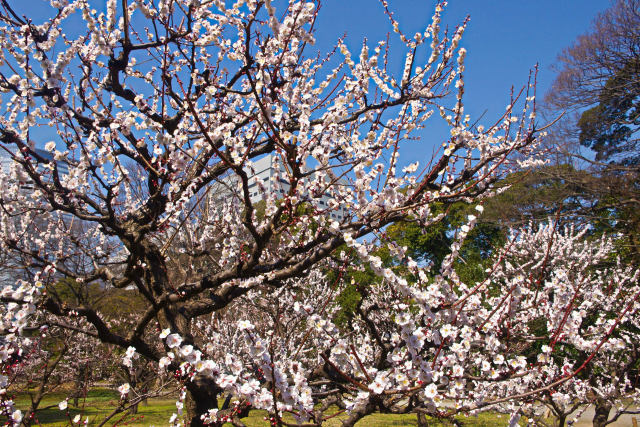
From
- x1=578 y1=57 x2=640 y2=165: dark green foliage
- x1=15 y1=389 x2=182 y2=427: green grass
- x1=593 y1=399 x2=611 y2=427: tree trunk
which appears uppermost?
x1=578 y1=57 x2=640 y2=165: dark green foliage

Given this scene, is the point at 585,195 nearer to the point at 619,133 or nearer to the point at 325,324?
the point at 619,133

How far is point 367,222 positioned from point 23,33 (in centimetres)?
366

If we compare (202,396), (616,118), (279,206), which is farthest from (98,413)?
(616,118)

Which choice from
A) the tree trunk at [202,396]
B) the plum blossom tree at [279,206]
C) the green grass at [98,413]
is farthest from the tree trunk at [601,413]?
the green grass at [98,413]

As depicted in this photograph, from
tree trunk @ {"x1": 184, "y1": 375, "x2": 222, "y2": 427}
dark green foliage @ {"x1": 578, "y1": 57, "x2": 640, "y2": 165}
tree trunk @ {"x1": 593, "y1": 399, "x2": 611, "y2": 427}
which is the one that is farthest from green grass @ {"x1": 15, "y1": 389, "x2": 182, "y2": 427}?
dark green foliage @ {"x1": 578, "y1": 57, "x2": 640, "y2": 165}

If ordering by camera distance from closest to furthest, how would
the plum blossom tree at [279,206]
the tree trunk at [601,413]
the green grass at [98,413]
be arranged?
the plum blossom tree at [279,206]
the tree trunk at [601,413]
the green grass at [98,413]

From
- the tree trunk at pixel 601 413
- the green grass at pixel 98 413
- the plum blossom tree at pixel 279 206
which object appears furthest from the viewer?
the green grass at pixel 98 413

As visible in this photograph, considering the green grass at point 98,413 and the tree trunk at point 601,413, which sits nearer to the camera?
the tree trunk at point 601,413

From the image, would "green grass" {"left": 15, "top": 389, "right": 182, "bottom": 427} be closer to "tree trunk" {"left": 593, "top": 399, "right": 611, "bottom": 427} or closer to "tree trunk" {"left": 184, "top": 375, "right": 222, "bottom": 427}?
"tree trunk" {"left": 184, "top": 375, "right": 222, "bottom": 427}

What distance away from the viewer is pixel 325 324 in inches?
91.2

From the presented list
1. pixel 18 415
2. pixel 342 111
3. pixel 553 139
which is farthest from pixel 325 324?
pixel 553 139

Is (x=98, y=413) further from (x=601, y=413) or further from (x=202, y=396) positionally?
(x=601, y=413)

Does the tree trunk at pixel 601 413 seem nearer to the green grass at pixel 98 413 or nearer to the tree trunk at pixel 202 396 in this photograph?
the tree trunk at pixel 202 396

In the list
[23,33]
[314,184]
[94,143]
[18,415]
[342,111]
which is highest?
[23,33]
